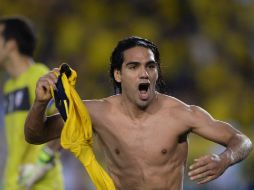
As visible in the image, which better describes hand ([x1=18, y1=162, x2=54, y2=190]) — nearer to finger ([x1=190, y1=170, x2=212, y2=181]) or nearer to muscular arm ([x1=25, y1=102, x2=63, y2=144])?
muscular arm ([x1=25, y1=102, x2=63, y2=144])

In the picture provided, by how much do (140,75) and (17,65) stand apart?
204 centimetres

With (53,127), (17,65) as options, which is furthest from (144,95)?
(17,65)

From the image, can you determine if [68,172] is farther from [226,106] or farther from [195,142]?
[226,106]

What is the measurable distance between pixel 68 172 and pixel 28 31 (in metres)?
2.64

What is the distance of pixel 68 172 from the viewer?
8.85m

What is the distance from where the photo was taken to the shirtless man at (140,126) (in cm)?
447

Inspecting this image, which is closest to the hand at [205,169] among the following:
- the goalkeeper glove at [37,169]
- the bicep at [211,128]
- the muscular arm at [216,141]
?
the muscular arm at [216,141]

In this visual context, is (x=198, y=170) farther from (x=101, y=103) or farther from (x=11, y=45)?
(x=11, y=45)

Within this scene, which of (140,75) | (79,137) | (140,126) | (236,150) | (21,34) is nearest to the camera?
(236,150)

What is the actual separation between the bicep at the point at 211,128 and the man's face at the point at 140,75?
0.89 feet

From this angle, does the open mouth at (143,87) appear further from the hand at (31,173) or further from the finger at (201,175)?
the hand at (31,173)

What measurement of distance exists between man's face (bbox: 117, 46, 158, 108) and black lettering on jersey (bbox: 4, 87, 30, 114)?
61.9 inches

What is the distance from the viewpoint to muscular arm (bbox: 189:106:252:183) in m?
3.75

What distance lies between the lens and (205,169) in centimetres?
376
